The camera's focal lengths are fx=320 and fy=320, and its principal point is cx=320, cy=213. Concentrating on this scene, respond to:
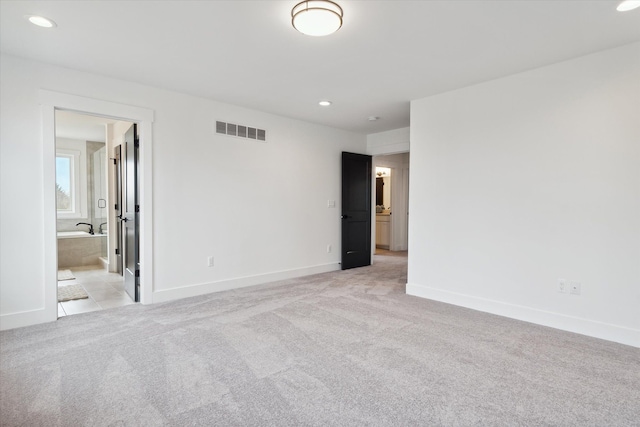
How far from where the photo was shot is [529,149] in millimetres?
3311

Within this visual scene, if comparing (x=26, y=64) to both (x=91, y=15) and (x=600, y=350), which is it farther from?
(x=600, y=350)

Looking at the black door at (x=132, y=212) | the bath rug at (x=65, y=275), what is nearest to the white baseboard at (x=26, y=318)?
the black door at (x=132, y=212)

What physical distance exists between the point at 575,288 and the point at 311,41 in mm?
3326

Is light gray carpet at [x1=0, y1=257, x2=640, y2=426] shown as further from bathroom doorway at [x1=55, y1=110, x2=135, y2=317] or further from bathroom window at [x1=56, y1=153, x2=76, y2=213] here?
bathroom window at [x1=56, y1=153, x2=76, y2=213]

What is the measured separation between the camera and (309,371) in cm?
225

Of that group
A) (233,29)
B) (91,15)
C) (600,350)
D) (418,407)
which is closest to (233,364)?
(418,407)

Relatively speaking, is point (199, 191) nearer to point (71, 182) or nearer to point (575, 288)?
point (575, 288)

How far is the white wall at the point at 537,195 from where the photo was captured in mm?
2809

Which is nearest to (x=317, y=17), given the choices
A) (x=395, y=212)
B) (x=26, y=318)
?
(x=26, y=318)

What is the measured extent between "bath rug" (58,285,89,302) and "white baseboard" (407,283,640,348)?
436 centimetres

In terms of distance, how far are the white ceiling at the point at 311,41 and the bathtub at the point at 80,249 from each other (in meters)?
4.22

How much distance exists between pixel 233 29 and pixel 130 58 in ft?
4.01

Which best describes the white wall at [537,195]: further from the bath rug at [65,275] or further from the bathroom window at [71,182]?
the bathroom window at [71,182]

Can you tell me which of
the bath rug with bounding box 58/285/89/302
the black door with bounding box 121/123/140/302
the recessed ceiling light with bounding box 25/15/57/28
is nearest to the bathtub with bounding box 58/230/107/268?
the bath rug with bounding box 58/285/89/302
